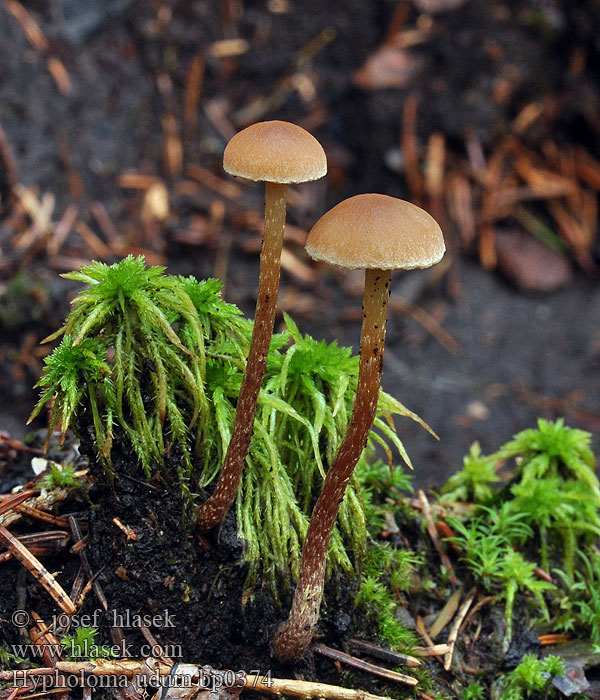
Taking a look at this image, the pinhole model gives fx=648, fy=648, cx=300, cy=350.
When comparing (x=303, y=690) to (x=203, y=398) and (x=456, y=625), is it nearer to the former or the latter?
(x=456, y=625)

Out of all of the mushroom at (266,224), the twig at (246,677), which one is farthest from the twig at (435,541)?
the mushroom at (266,224)

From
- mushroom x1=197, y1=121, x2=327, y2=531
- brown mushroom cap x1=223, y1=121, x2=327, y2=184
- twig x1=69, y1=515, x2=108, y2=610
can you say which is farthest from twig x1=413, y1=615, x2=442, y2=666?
brown mushroom cap x1=223, y1=121, x2=327, y2=184

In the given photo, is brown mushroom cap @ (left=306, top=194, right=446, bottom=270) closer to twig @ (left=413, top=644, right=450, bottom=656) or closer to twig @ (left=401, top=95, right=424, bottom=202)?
twig @ (left=413, top=644, right=450, bottom=656)

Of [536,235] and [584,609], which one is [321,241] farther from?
[536,235]

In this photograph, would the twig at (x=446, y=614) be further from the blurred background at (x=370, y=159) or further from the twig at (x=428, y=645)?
the blurred background at (x=370, y=159)

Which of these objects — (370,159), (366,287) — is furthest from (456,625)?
(370,159)
